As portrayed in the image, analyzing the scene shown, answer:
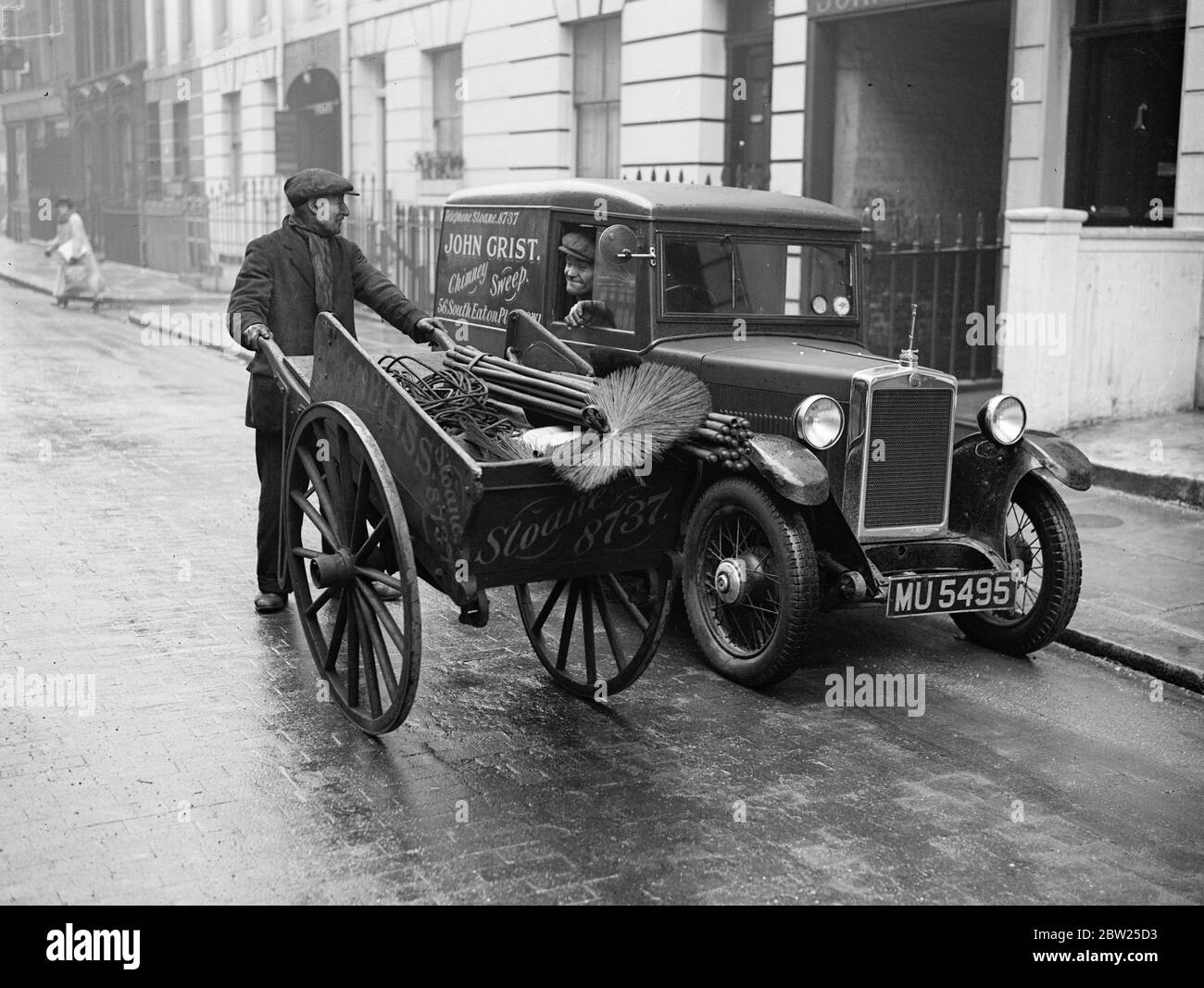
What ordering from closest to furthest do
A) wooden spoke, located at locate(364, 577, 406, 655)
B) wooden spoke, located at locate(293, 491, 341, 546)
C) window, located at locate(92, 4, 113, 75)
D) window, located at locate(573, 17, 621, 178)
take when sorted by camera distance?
1. wooden spoke, located at locate(364, 577, 406, 655)
2. wooden spoke, located at locate(293, 491, 341, 546)
3. window, located at locate(573, 17, 621, 178)
4. window, located at locate(92, 4, 113, 75)

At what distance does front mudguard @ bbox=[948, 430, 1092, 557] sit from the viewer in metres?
6.48

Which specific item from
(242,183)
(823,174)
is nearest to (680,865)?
(823,174)

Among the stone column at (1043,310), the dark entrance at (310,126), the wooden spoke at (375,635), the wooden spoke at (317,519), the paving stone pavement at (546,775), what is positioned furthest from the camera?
the dark entrance at (310,126)

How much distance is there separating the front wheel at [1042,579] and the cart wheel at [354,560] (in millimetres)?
2864

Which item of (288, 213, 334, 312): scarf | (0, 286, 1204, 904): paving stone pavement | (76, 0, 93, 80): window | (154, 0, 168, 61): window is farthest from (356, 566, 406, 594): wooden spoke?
(76, 0, 93, 80): window

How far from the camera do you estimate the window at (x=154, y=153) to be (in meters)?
36.0

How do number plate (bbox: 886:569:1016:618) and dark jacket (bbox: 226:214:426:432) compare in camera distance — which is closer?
number plate (bbox: 886:569:1016:618)

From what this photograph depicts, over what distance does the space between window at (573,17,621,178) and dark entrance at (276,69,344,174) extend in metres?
7.92

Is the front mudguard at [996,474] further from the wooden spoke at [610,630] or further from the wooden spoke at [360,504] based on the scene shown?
the wooden spoke at [360,504]

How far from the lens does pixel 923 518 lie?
6488mm
